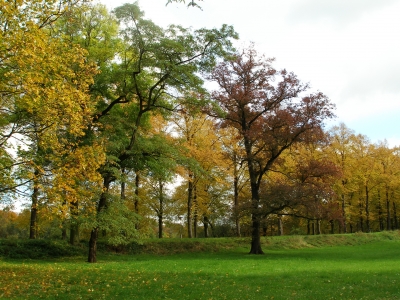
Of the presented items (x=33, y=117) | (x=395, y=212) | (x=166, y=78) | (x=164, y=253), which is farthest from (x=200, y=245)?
(x=395, y=212)

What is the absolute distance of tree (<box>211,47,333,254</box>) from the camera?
2467cm

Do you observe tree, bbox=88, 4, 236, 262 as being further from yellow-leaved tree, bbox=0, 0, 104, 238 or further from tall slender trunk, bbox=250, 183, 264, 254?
tall slender trunk, bbox=250, 183, 264, 254

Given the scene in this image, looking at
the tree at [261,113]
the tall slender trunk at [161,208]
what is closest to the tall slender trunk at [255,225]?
the tree at [261,113]

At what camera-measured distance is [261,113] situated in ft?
87.9

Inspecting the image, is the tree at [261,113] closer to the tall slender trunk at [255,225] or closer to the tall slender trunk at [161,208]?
the tall slender trunk at [255,225]

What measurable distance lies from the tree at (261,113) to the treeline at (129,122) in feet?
0.27

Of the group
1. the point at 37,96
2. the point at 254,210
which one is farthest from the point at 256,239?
the point at 37,96

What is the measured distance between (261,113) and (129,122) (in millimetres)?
10210

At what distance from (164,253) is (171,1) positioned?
22.0 meters

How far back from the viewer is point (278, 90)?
26.0 m

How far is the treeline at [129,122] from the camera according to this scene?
412 inches

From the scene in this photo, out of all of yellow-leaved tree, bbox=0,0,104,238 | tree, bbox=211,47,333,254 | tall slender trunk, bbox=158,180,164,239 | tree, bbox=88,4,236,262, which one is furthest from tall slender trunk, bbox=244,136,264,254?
yellow-leaved tree, bbox=0,0,104,238

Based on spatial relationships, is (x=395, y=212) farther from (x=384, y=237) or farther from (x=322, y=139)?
(x=322, y=139)

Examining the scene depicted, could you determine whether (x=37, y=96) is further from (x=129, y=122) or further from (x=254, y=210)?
(x=254, y=210)
